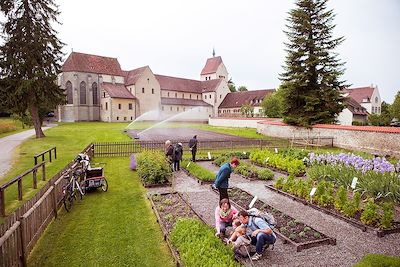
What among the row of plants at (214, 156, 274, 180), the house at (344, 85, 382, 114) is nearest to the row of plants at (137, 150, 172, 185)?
the row of plants at (214, 156, 274, 180)

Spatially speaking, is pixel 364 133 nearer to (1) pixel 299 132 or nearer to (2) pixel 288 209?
(1) pixel 299 132

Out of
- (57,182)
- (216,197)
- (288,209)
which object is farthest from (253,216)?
(57,182)

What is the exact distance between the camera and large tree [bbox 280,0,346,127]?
32000mm

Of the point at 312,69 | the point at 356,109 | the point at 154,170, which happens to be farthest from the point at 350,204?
the point at 356,109

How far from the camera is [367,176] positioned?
11.3 m

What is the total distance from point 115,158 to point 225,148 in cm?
975

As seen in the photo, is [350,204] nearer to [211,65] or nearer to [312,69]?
[312,69]

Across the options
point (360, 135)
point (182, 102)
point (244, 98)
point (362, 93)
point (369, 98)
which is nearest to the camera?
point (360, 135)

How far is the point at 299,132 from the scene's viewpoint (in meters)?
33.0

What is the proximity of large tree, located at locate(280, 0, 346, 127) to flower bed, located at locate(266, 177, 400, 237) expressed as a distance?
2225 cm

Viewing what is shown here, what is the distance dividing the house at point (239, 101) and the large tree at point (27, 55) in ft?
168

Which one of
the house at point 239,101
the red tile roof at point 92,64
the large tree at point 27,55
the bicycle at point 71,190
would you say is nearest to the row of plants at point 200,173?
the bicycle at point 71,190

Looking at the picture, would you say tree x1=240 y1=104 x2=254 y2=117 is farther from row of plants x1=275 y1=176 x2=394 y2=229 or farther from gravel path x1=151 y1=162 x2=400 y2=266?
gravel path x1=151 y1=162 x2=400 y2=266

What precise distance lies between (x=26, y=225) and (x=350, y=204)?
9375 mm
